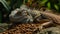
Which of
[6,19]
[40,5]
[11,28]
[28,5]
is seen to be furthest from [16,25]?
[40,5]

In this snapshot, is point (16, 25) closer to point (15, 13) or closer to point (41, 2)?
point (15, 13)

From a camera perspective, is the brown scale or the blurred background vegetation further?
the blurred background vegetation

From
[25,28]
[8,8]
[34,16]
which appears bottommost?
[25,28]

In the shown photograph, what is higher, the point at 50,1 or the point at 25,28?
the point at 50,1

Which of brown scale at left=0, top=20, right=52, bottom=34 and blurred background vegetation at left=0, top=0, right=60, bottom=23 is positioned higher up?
blurred background vegetation at left=0, top=0, right=60, bottom=23

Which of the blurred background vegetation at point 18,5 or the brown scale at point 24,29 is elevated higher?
the blurred background vegetation at point 18,5

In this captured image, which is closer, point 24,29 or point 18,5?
point 24,29

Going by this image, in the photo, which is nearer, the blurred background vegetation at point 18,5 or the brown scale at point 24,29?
the brown scale at point 24,29

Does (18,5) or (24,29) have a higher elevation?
(18,5)
